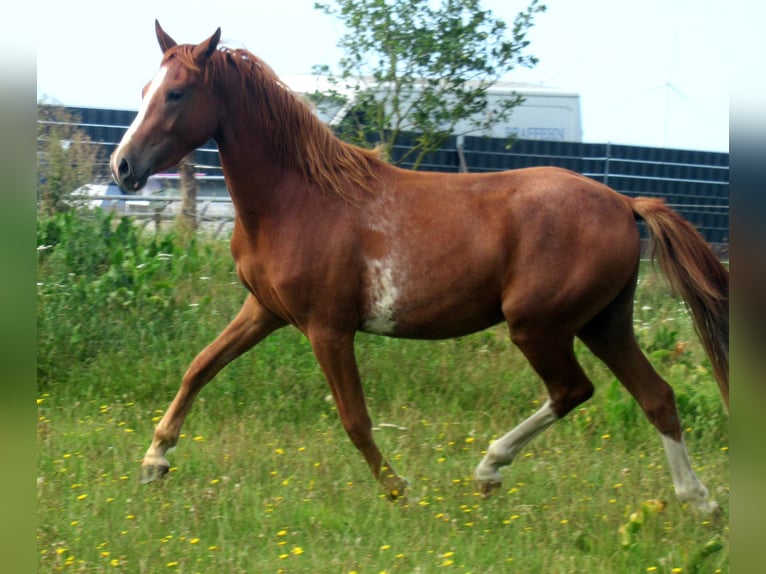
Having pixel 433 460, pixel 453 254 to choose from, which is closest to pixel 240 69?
pixel 453 254

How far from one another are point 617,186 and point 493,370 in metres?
9.37

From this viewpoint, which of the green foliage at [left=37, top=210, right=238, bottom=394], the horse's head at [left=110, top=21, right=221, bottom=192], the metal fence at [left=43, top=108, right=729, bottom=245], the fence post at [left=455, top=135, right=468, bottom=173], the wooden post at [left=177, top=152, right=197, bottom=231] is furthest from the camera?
the fence post at [left=455, top=135, right=468, bottom=173]

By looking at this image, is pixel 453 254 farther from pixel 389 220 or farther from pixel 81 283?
pixel 81 283

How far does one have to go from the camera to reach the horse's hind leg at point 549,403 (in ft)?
16.4

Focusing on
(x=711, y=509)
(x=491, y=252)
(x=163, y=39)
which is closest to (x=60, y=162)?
(x=163, y=39)

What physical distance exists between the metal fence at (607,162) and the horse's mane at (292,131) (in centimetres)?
615

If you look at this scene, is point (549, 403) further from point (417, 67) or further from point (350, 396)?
point (417, 67)

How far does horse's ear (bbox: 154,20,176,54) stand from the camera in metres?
5.13

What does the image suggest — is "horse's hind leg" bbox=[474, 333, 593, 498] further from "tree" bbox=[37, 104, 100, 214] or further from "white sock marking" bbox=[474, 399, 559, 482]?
"tree" bbox=[37, 104, 100, 214]

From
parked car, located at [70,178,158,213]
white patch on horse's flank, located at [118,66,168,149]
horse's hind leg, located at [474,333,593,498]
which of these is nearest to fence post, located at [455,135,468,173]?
parked car, located at [70,178,158,213]

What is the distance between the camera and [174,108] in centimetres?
483

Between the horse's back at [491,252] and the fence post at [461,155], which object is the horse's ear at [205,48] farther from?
the fence post at [461,155]

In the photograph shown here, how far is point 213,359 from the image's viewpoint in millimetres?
5508

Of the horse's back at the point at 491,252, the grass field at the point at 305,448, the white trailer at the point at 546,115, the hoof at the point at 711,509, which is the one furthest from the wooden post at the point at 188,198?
the white trailer at the point at 546,115
